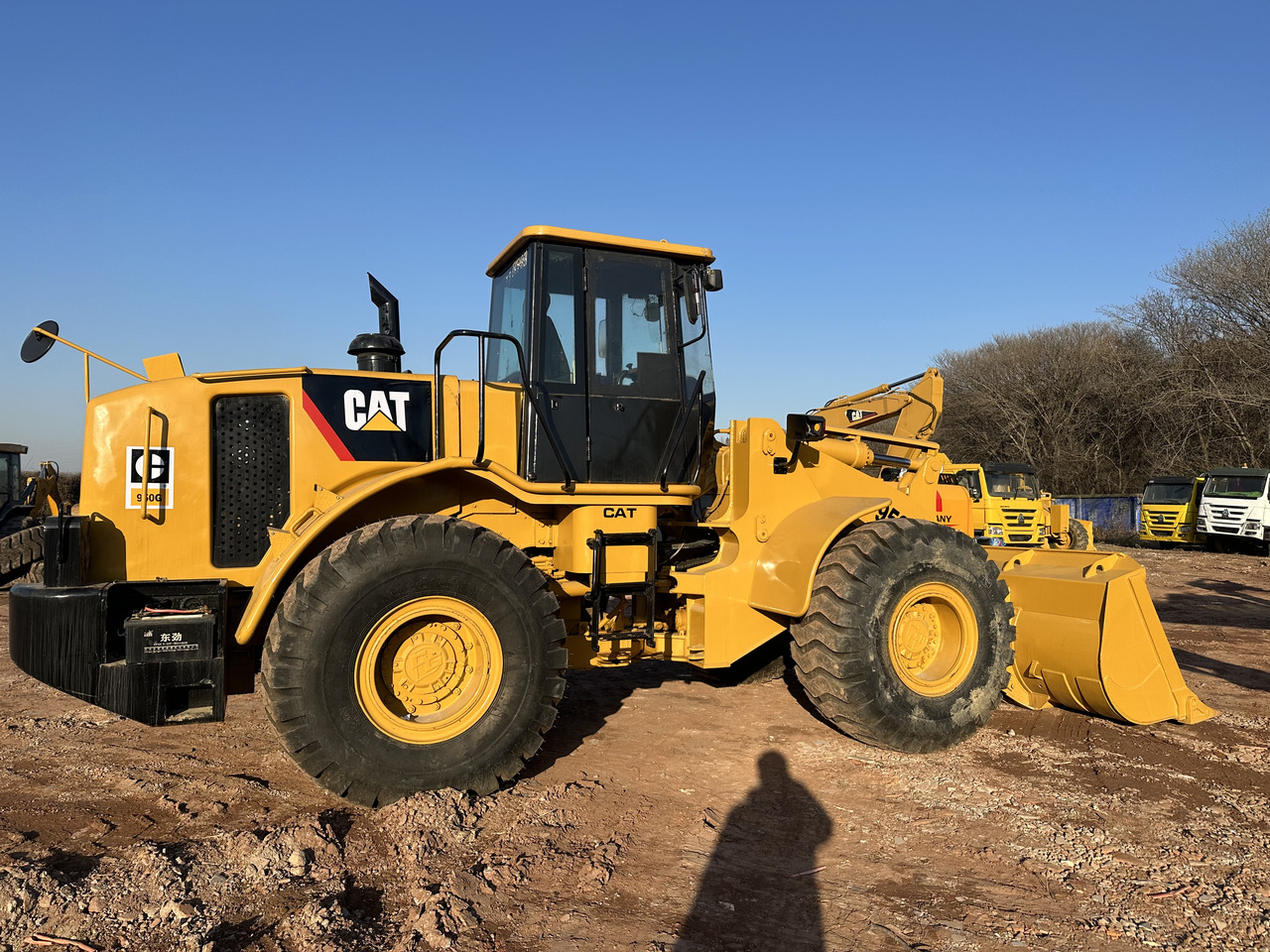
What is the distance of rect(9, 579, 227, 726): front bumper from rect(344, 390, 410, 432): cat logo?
1266 millimetres

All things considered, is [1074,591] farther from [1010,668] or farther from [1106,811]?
[1106,811]

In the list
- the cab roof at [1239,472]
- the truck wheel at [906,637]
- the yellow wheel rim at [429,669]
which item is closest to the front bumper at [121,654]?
the yellow wheel rim at [429,669]

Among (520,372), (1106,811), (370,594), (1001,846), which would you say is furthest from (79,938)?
(1106,811)

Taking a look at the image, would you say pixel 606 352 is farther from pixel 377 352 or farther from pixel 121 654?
pixel 121 654

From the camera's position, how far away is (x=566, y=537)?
508cm

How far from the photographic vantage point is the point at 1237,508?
20.8 meters

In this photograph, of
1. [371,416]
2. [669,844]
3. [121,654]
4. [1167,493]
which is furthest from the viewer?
[1167,493]

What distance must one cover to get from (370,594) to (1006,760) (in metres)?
3.77

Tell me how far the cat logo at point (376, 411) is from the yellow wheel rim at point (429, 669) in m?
1.10

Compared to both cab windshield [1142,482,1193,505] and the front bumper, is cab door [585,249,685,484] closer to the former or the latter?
the front bumper

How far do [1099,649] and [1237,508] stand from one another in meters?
19.5

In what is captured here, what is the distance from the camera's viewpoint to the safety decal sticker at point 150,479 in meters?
4.32

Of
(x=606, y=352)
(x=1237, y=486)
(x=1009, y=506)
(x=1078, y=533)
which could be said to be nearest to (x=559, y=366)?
(x=606, y=352)

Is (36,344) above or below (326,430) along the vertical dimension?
above
